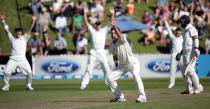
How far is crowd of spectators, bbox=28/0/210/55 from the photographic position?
38.7 m

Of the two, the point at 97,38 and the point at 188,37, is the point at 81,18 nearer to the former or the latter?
the point at 97,38

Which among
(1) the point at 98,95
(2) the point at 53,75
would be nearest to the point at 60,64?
(2) the point at 53,75

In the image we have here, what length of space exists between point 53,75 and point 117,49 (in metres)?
19.1

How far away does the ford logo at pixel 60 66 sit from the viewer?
37709mm

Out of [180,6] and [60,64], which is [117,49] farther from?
[180,6]

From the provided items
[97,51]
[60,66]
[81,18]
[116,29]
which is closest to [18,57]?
[97,51]

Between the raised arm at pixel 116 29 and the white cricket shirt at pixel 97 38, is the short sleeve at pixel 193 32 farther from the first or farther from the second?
the white cricket shirt at pixel 97 38

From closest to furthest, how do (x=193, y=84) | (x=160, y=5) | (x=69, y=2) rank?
(x=193, y=84)
(x=69, y=2)
(x=160, y=5)

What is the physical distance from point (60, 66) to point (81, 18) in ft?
12.6

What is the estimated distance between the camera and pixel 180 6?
4272 cm

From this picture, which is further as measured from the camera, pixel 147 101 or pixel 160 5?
pixel 160 5

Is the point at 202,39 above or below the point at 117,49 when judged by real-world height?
below

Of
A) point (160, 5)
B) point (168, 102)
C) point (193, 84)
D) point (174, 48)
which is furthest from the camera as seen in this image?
point (160, 5)

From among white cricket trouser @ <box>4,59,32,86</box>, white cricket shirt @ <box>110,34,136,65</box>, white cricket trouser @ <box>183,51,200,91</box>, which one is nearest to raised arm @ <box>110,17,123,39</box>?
white cricket shirt @ <box>110,34,136,65</box>
